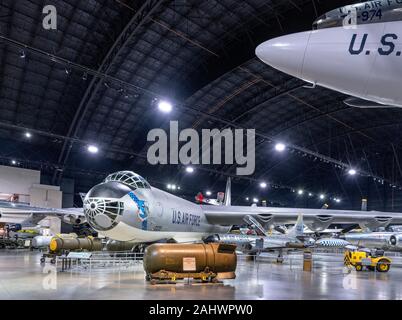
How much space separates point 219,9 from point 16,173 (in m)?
30.4

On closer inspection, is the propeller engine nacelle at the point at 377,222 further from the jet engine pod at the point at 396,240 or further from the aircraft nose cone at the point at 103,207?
the aircraft nose cone at the point at 103,207

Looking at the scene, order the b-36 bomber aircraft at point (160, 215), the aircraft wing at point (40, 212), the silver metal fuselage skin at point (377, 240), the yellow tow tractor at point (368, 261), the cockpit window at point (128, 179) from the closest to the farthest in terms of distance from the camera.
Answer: the b-36 bomber aircraft at point (160, 215) → the cockpit window at point (128, 179) → the yellow tow tractor at point (368, 261) → the silver metal fuselage skin at point (377, 240) → the aircraft wing at point (40, 212)

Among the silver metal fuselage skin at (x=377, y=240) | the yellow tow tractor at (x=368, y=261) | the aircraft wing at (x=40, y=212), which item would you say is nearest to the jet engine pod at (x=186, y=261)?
the yellow tow tractor at (x=368, y=261)

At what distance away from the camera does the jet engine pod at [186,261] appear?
13.7 m

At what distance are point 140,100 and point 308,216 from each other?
21.3 m

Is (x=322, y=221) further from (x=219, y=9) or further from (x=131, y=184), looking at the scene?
(x=219, y=9)

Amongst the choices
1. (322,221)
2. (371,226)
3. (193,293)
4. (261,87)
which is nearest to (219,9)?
(261,87)

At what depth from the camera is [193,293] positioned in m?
11.8

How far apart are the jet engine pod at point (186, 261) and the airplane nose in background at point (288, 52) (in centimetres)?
867

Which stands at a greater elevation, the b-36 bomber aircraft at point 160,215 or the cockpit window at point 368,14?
the cockpit window at point 368,14

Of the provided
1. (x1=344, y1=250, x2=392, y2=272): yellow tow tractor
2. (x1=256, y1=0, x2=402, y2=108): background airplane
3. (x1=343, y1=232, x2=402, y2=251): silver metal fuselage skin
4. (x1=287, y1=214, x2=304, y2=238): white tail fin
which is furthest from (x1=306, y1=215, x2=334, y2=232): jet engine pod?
(x1=256, y1=0, x2=402, y2=108): background airplane

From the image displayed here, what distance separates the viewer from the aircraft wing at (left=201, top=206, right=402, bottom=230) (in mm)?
24797

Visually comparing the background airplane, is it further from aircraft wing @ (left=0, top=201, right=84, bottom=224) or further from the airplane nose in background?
aircraft wing @ (left=0, top=201, right=84, bottom=224)

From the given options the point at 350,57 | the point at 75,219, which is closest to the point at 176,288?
the point at 350,57
